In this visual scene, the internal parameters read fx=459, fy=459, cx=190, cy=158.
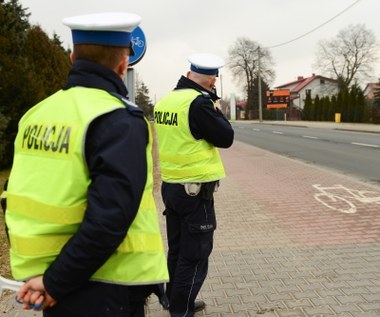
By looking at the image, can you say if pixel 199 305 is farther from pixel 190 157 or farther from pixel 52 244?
pixel 52 244

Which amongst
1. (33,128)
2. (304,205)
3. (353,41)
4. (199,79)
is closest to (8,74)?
(304,205)

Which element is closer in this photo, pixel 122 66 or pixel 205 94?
pixel 122 66

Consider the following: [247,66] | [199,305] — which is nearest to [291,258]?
[199,305]

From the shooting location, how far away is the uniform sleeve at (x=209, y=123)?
126 inches

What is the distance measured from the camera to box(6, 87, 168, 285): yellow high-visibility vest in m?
1.63

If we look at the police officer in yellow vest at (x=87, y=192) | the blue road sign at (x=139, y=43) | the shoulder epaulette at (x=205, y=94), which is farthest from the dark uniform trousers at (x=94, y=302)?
the blue road sign at (x=139, y=43)

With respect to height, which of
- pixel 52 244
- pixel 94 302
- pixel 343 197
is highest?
pixel 52 244

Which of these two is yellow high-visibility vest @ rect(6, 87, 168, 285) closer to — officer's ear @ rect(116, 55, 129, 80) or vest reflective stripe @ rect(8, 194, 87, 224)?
vest reflective stripe @ rect(8, 194, 87, 224)

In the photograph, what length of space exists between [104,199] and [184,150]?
5.86ft

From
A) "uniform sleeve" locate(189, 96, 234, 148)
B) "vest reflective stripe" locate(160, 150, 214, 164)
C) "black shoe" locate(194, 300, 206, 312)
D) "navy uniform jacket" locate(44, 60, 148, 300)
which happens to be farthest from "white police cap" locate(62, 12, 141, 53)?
"black shoe" locate(194, 300, 206, 312)

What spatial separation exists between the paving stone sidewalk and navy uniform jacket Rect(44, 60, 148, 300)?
223 centimetres

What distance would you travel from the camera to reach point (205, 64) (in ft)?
11.2

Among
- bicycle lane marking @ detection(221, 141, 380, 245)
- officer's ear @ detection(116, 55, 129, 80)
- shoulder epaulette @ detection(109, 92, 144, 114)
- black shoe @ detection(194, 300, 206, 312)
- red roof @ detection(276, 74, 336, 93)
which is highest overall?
red roof @ detection(276, 74, 336, 93)

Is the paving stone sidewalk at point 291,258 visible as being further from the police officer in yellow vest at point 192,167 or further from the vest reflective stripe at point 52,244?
the vest reflective stripe at point 52,244
